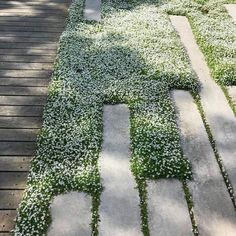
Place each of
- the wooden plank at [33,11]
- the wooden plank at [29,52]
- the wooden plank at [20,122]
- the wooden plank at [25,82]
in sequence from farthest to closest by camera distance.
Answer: the wooden plank at [33,11] → the wooden plank at [29,52] → the wooden plank at [25,82] → the wooden plank at [20,122]

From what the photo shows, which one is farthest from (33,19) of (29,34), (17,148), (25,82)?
(17,148)

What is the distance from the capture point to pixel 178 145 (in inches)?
288

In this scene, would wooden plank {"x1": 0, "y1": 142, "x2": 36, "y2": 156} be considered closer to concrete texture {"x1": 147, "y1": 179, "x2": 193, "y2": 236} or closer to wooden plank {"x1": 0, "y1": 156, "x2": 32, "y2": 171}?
wooden plank {"x1": 0, "y1": 156, "x2": 32, "y2": 171}

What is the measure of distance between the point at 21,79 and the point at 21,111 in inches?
50.2

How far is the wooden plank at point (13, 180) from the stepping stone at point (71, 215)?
2.28 feet

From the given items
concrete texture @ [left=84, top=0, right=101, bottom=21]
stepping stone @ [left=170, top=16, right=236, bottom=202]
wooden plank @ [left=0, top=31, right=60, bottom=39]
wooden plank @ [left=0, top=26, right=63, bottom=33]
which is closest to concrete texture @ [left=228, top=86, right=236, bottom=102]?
stepping stone @ [left=170, top=16, right=236, bottom=202]

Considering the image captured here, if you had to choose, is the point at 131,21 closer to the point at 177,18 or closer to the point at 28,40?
the point at 177,18

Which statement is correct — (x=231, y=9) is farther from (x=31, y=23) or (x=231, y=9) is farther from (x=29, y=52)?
(x=29, y=52)

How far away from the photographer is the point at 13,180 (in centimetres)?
663

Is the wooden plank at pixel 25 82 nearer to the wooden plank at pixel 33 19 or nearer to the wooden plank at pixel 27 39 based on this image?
the wooden plank at pixel 27 39

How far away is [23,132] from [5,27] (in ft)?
16.5

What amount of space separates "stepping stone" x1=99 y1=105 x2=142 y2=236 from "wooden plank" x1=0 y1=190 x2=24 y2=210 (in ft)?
4.24

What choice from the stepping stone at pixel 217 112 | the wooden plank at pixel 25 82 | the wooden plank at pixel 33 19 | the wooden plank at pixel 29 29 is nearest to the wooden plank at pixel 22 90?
the wooden plank at pixel 25 82

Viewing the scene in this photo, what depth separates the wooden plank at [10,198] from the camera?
6176 millimetres
